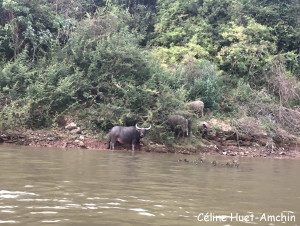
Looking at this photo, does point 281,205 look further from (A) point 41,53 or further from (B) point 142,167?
(A) point 41,53

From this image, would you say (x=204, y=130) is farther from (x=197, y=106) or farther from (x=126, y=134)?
(x=126, y=134)

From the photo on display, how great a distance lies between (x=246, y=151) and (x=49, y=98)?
1044 centimetres

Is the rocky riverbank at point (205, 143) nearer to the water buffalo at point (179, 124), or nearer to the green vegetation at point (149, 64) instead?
the green vegetation at point (149, 64)

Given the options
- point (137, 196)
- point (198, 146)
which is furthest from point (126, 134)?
point (137, 196)

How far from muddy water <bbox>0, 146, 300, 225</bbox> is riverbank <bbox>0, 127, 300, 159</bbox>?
604 centimetres

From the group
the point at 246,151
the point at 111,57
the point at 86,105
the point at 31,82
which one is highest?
the point at 111,57

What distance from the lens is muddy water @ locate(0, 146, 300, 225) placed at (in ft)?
16.9

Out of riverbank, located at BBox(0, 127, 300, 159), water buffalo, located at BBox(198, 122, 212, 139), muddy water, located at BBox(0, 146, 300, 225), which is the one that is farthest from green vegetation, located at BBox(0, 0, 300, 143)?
muddy water, located at BBox(0, 146, 300, 225)

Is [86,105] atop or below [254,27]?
below

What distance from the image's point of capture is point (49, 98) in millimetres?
17906

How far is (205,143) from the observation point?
60.6 ft

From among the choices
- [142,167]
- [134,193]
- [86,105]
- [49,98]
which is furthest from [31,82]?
[134,193]

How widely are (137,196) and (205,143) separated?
486 inches

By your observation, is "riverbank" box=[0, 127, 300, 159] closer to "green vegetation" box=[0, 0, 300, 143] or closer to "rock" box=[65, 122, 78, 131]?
"rock" box=[65, 122, 78, 131]
